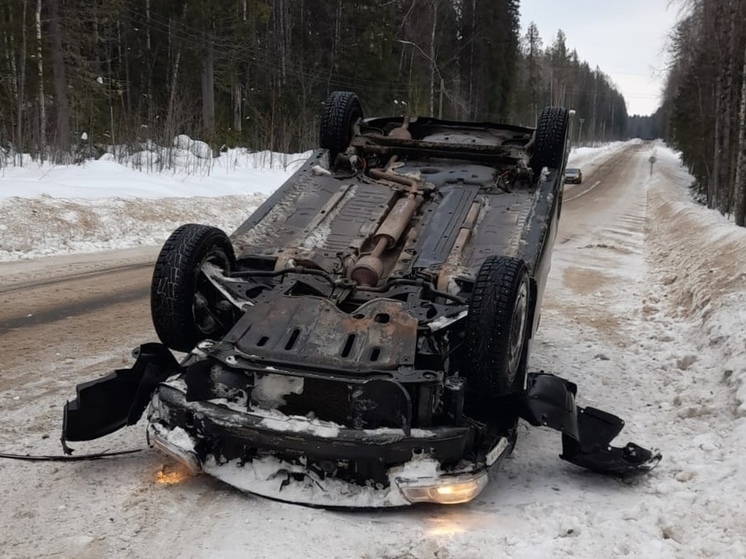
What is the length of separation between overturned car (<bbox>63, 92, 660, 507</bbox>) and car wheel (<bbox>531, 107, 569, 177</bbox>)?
1.73 feet

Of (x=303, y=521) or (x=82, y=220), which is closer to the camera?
(x=303, y=521)

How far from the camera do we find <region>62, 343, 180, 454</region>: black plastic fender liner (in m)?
3.34

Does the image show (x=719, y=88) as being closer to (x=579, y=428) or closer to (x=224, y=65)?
(x=224, y=65)

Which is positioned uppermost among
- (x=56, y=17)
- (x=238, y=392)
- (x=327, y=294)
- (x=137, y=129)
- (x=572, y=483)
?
(x=56, y=17)

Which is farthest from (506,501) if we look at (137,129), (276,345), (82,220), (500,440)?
(137,129)

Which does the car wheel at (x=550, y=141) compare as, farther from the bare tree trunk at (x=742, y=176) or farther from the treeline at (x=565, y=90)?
the treeline at (x=565, y=90)

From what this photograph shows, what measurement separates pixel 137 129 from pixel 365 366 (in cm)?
1478

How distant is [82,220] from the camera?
33.6 ft

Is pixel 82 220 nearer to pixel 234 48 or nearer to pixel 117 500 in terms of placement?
pixel 117 500

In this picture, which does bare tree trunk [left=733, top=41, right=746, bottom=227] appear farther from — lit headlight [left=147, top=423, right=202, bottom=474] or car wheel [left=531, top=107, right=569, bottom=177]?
lit headlight [left=147, top=423, right=202, bottom=474]

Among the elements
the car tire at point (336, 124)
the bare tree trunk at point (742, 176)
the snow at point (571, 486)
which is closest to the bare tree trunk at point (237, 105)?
the bare tree trunk at point (742, 176)

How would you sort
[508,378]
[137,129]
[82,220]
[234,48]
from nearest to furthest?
[508,378]
[82,220]
[137,129]
[234,48]

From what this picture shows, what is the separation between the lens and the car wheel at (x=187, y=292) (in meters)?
3.75

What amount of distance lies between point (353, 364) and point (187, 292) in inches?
46.6
